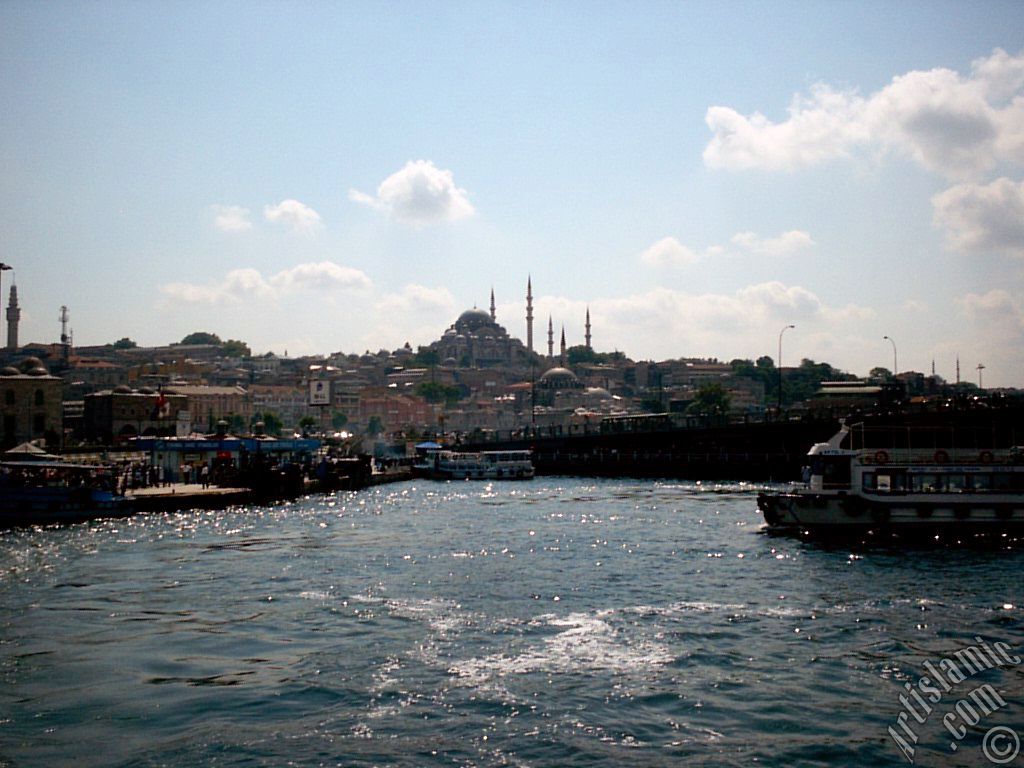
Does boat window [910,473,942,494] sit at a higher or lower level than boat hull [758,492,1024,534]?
higher

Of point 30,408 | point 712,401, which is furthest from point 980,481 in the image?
point 712,401

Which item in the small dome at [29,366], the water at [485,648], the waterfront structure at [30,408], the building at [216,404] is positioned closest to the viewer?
the water at [485,648]

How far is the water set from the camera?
17.2m

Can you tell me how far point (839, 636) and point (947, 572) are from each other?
35.4 feet

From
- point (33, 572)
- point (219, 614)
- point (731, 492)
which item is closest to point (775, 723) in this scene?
point (219, 614)

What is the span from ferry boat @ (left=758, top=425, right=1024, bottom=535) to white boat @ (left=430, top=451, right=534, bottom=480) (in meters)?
47.2

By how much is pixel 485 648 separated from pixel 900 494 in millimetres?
24326

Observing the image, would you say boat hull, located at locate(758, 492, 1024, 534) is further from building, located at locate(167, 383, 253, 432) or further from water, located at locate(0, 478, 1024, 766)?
building, located at locate(167, 383, 253, 432)

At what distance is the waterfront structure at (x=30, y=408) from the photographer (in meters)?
97.0

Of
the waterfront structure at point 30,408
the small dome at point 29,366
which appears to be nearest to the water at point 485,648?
the waterfront structure at point 30,408

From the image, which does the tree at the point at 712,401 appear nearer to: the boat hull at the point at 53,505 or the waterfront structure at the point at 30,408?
the waterfront structure at the point at 30,408

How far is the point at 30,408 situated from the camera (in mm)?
97938

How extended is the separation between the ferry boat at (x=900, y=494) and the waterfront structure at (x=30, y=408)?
73115mm

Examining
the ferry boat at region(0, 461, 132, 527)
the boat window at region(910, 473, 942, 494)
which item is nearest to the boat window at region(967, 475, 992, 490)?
the boat window at region(910, 473, 942, 494)
